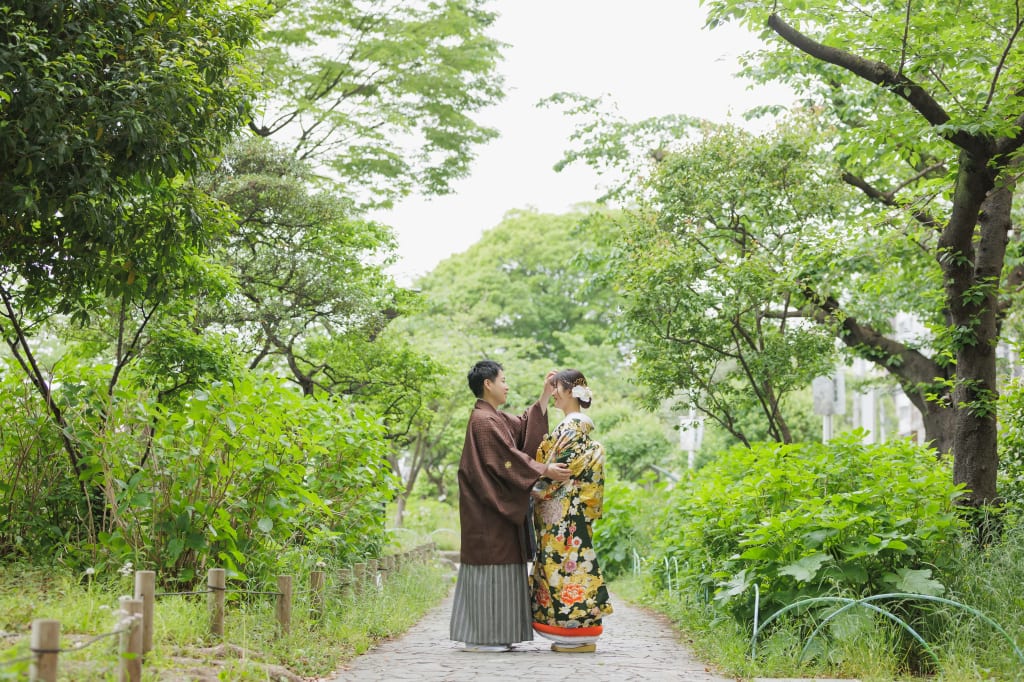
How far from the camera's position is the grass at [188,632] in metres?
5.00

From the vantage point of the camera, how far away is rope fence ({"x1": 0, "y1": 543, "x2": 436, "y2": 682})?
11.9 feet

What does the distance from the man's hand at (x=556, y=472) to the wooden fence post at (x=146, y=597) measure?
349 centimetres

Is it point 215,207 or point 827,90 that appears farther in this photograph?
point 827,90

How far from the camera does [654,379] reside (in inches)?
535

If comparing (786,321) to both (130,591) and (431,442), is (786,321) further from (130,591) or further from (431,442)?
(431,442)

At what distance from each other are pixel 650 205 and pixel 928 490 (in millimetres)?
6895

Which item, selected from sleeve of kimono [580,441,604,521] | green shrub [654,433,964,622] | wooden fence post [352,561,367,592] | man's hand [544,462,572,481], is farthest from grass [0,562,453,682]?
green shrub [654,433,964,622]

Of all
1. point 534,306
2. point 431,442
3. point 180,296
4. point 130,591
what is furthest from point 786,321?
point 534,306

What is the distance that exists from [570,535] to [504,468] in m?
0.77

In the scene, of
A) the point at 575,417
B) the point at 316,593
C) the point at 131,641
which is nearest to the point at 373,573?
the point at 316,593

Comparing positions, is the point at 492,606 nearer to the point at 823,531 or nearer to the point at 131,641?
the point at 823,531

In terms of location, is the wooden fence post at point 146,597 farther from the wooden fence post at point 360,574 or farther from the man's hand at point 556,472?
the wooden fence post at point 360,574

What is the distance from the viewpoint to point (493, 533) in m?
7.69

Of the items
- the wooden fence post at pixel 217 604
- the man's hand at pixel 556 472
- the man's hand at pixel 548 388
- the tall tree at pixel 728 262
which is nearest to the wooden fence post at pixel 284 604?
the wooden fence post at pixel 217 604
